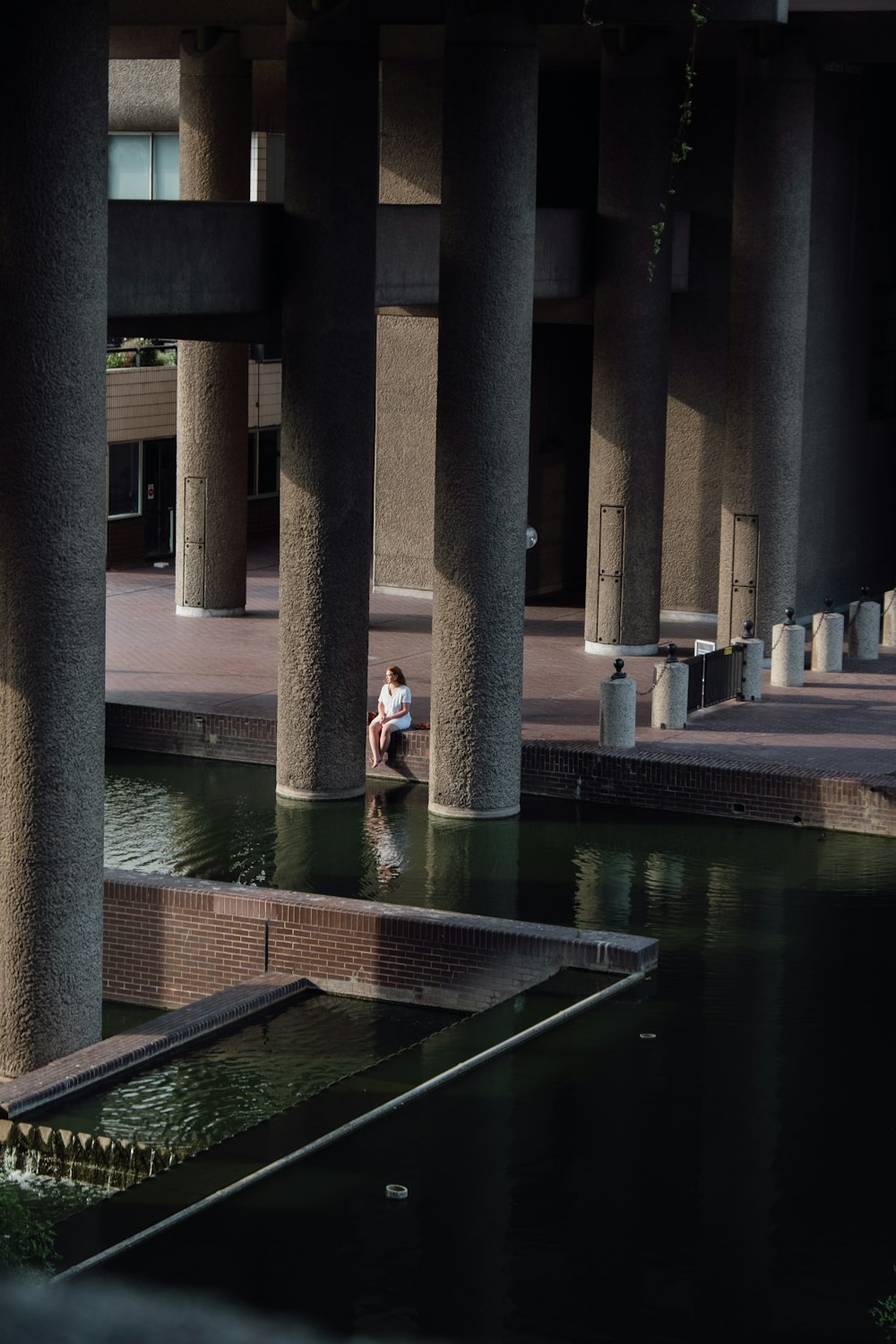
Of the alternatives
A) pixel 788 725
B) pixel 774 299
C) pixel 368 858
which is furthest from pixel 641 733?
pixel 774 299

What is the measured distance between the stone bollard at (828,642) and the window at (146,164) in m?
13.1

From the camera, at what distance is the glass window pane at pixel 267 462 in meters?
36.8

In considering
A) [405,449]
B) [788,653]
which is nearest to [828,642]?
[788,653]

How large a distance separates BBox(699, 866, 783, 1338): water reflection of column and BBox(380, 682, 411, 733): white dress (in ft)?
13.0

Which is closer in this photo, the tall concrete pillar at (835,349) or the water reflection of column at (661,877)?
the water reflection of column at (661,877)

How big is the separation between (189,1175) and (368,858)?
6903 mm

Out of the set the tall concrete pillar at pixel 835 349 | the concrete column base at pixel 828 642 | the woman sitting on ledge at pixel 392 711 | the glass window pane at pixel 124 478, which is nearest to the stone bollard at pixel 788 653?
the concrete column base at pixel 828 642

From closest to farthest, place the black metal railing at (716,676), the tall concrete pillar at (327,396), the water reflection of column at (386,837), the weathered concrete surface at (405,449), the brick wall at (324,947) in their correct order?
1. the brick wall at (324,947)
2. the water reflection of column at (386,837)
3. the tall concrete pillar at (327,396)
4. the black metal railing at (716,676)
5. the weathered concrete surface at (405,449)

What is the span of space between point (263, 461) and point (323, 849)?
19897mm

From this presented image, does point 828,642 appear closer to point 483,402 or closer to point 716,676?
point 716,676

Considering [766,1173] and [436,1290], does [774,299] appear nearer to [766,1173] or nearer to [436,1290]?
[766,1173]

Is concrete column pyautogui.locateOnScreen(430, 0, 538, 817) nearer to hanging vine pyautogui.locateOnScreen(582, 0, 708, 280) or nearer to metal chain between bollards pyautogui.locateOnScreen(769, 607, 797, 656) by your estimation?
hanging vine pyautogui.locateOnScreen(582, 0, 708, 280)

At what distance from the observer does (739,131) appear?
79.1 feet

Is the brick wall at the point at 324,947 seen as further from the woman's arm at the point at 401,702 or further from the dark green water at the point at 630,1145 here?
the woman's arm at the point at 401,702
